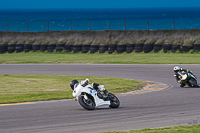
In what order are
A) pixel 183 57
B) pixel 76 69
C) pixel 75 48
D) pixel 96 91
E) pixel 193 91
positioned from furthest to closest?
pixel 75 48
pixel 183 57
pixel 76 69
pixel 193 91
pixel 96 91

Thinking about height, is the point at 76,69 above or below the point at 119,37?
below

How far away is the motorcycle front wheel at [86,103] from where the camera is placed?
10234mm

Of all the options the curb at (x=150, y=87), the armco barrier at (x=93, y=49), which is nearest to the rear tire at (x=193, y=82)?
the curb at (x=150, y=87)

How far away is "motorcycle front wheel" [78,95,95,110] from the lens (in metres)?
10.2

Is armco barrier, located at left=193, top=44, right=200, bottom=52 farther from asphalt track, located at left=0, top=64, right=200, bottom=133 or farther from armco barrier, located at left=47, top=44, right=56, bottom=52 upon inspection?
asphalt track, located at left=0, top=64, right=200, bottom=133

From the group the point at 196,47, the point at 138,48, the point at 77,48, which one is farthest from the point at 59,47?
the point at 196,47

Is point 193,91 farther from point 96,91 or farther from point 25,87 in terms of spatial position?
point 25,87

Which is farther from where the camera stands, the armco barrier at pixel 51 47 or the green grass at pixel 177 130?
the armco barrier at pixel 51 47

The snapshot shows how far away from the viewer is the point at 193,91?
14586mm

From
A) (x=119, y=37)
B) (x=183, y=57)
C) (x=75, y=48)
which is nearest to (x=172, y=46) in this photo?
(x=183, y=57)

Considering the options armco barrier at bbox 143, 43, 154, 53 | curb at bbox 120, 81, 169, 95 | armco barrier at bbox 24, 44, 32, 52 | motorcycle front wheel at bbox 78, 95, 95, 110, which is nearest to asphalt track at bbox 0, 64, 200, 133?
motorcycle front wheel at bbox 78, 95, 95, 110

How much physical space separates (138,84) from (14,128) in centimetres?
1006

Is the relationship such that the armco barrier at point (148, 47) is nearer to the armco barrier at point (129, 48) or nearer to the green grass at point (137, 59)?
the green grass at point (137, 59)

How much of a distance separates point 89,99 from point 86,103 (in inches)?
6.6
